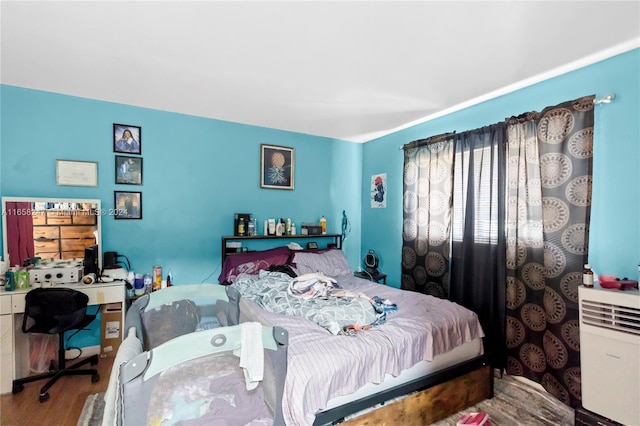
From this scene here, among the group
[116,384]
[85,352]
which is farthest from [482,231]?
[85,352]

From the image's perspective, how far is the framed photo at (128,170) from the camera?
293 cm

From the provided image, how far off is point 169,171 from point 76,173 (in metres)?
0.79

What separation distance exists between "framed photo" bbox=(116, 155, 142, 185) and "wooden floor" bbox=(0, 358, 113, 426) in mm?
1768

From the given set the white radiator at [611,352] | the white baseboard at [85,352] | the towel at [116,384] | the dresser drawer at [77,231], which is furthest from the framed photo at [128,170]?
the white radiator at [611,352]

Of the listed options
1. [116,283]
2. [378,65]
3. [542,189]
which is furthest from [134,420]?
[542,189]

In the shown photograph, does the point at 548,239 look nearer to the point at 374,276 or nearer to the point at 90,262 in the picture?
the point at 374,276

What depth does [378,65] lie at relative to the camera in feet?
7.00

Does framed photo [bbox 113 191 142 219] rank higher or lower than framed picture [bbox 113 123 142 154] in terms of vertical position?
lower

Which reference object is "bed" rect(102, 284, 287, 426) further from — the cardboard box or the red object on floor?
the red object on floor

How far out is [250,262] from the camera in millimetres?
3234

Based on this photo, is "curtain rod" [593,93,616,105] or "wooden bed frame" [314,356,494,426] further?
"curtain rod" [593,93,616,105]

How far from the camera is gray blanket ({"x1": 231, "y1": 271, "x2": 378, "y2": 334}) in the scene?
197cm

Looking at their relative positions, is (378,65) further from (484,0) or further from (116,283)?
(116,283)

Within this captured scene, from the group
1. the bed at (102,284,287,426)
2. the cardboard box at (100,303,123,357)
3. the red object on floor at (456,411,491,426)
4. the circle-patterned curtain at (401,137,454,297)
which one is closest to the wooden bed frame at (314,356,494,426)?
the red object on floor at (456,411,491,426)
